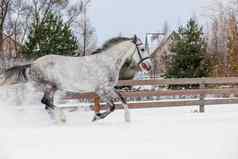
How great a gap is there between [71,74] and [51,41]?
13.7 metres

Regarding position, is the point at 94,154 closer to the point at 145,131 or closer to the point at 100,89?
the point at 145,131

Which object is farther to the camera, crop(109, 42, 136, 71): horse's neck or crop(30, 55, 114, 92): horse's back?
crop(109, 42, 136, 71): horse's neck

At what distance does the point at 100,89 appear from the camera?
8141 millimetres

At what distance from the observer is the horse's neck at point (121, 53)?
8.38m

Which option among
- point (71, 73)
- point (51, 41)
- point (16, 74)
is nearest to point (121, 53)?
point (71, 73)

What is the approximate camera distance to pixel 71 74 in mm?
8094

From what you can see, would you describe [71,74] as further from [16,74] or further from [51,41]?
[51,41]

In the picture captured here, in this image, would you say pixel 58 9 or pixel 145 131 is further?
pixel 58 9

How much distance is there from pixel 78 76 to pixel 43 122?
118 cm

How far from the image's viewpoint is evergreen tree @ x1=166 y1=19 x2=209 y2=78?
71.5 feet

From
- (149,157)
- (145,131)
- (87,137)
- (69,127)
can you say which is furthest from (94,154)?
(69,127)

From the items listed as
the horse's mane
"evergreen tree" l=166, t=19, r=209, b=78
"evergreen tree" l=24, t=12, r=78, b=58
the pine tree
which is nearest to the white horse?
the horse's mane

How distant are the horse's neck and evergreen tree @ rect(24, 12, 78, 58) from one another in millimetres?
12659

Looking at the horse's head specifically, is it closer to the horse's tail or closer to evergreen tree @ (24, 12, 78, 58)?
the horse's tail
